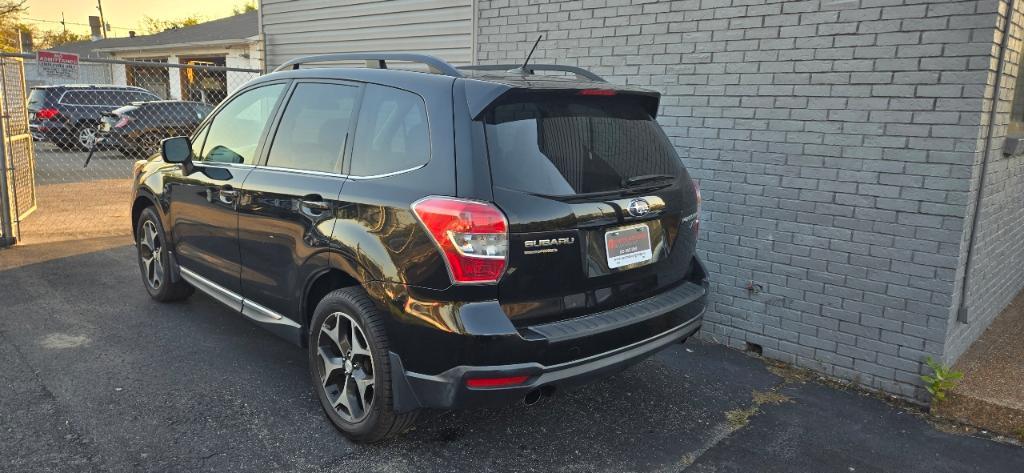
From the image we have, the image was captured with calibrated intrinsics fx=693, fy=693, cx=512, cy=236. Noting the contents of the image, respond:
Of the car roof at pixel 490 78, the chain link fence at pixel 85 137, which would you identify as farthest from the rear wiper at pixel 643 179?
the chain link fence at pixel 85 137

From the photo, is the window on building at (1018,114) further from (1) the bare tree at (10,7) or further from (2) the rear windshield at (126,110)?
(1) the bare tree at (10,7)

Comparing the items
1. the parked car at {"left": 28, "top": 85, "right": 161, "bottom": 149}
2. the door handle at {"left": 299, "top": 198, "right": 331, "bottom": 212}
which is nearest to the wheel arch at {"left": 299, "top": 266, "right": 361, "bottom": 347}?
the door handle at {"left": 299, "top": 198, "right": 331, "bottom": 212}

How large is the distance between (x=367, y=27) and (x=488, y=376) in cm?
610

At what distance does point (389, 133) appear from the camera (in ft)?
10.4

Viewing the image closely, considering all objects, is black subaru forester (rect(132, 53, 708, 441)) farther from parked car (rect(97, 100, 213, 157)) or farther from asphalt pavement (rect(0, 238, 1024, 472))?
parked car (rect(97, 100, 213, 157))

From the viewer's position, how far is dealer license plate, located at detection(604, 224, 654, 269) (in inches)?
119

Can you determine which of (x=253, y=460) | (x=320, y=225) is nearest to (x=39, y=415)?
(x=253, y=460)

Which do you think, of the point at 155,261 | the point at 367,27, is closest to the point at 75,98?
the point at 367,27

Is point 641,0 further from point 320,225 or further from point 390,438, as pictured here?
point 390,438

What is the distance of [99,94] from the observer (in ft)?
57.2

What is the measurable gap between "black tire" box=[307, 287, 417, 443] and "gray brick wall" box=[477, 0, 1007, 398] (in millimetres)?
2699

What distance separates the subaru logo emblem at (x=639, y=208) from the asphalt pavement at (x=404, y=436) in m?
1.16

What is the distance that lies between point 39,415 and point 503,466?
2.31m

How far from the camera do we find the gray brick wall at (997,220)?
3912mm
